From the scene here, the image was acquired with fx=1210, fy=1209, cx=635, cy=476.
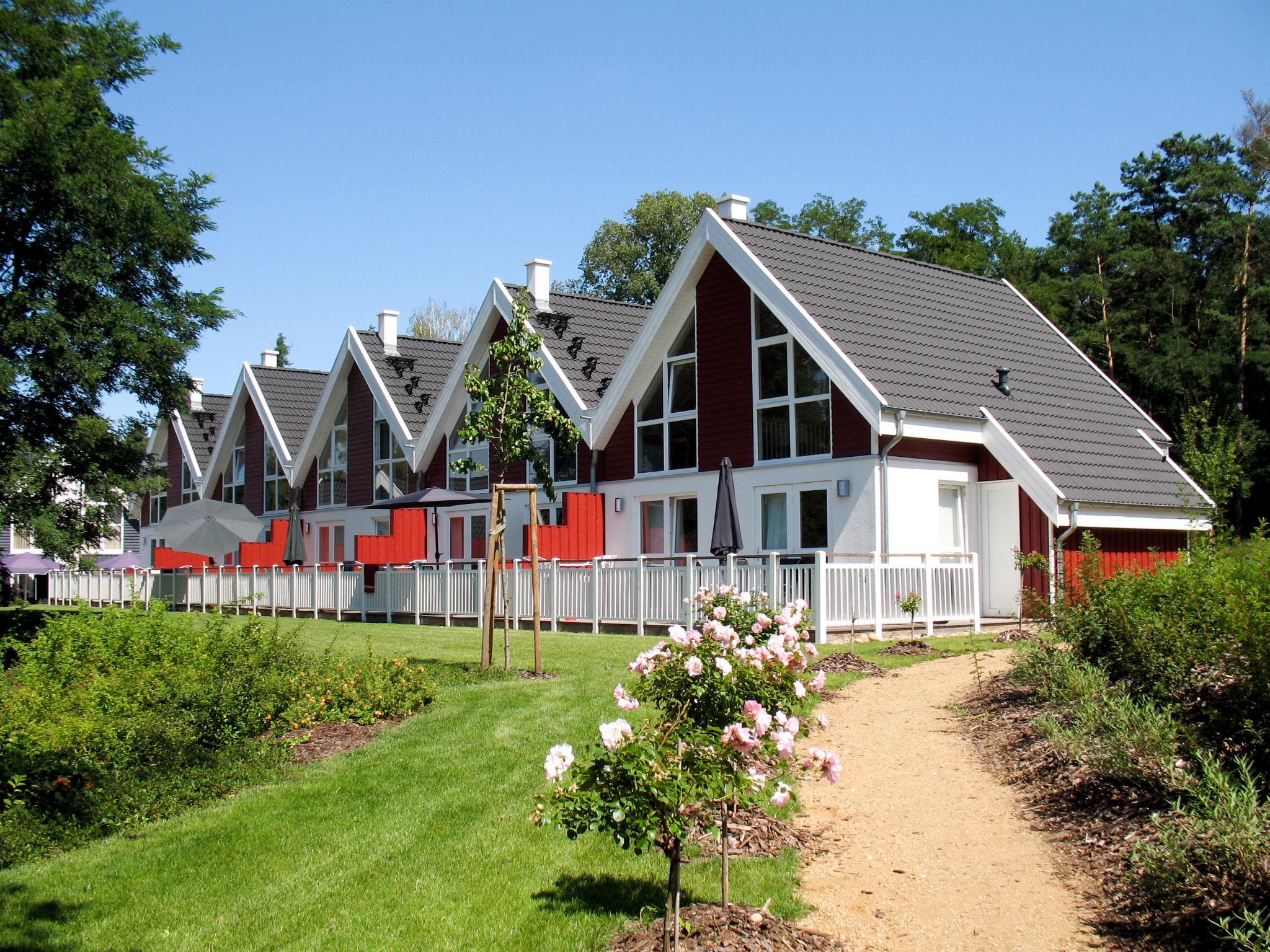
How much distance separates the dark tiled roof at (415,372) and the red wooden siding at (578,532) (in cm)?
759

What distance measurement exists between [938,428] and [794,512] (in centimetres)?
286

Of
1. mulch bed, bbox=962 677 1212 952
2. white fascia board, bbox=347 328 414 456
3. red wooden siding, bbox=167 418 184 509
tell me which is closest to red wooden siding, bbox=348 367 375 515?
white fascia board, bbox=347 328 414 456

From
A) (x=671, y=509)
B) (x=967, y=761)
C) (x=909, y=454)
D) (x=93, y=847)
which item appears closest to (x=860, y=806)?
(x=967, y=761)

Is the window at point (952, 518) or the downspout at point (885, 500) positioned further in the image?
the window at point (952, 518)

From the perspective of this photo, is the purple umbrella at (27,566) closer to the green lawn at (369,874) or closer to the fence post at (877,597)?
the fence post at (877,597)

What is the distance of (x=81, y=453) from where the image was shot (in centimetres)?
2527

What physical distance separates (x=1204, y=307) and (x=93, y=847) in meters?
43.5

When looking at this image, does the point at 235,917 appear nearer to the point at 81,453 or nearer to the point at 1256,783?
the point at 1256,783

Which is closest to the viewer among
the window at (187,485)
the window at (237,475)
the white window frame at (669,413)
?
the white window frame at (669,413)

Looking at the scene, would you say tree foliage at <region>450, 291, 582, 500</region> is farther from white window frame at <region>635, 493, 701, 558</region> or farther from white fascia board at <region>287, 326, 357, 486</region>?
white fascia board at <region>287, 326, 357, 486</region>

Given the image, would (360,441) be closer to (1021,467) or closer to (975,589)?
(1021,467)

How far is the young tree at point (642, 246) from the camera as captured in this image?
187 feet

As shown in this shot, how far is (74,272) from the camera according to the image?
80.5 ft

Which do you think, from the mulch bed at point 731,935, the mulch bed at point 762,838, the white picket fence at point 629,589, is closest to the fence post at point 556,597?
the white picket fence at point 629,589
